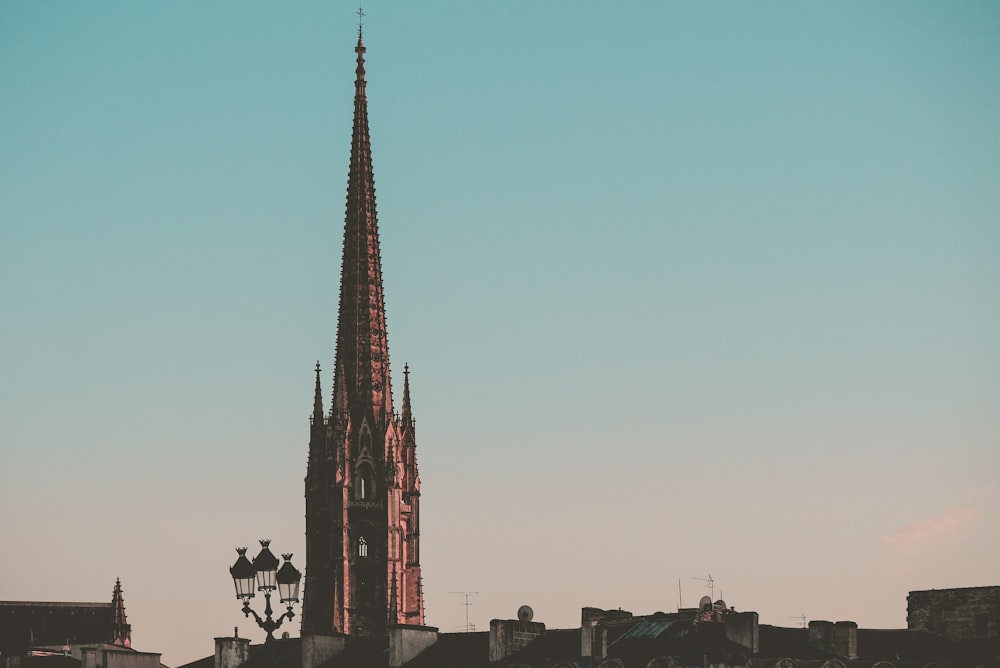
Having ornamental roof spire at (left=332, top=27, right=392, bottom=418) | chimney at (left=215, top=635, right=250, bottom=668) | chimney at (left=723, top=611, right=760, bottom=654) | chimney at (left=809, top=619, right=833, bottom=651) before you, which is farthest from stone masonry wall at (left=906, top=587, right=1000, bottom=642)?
ornamental roof spire at (left=332, top=27, right=392, bottom=418)

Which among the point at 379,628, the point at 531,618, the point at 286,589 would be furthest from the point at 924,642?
the point at 379,628

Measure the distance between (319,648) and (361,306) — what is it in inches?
2635

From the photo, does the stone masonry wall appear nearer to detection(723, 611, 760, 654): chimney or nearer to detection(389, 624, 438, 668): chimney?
detection(723, 611, 760, 654): chimney

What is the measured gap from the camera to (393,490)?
150 metres

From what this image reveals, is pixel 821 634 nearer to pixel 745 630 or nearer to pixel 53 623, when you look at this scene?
pixel 745 630

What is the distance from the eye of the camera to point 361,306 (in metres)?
157

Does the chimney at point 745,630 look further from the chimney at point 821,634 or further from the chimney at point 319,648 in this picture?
the chimney at point 319,648

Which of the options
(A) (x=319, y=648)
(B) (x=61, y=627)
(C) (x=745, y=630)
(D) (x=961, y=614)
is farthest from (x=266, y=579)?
(B) (x=61, y=627)

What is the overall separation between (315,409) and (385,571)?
48.3 feet

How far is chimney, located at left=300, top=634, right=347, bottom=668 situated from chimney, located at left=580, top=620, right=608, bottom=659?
44.7 ft

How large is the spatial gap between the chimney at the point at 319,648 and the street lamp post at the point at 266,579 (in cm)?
4458

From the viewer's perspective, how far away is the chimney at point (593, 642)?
8331 centimetres

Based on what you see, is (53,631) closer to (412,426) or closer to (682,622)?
(412,426)

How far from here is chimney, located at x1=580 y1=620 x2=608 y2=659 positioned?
83.3m
